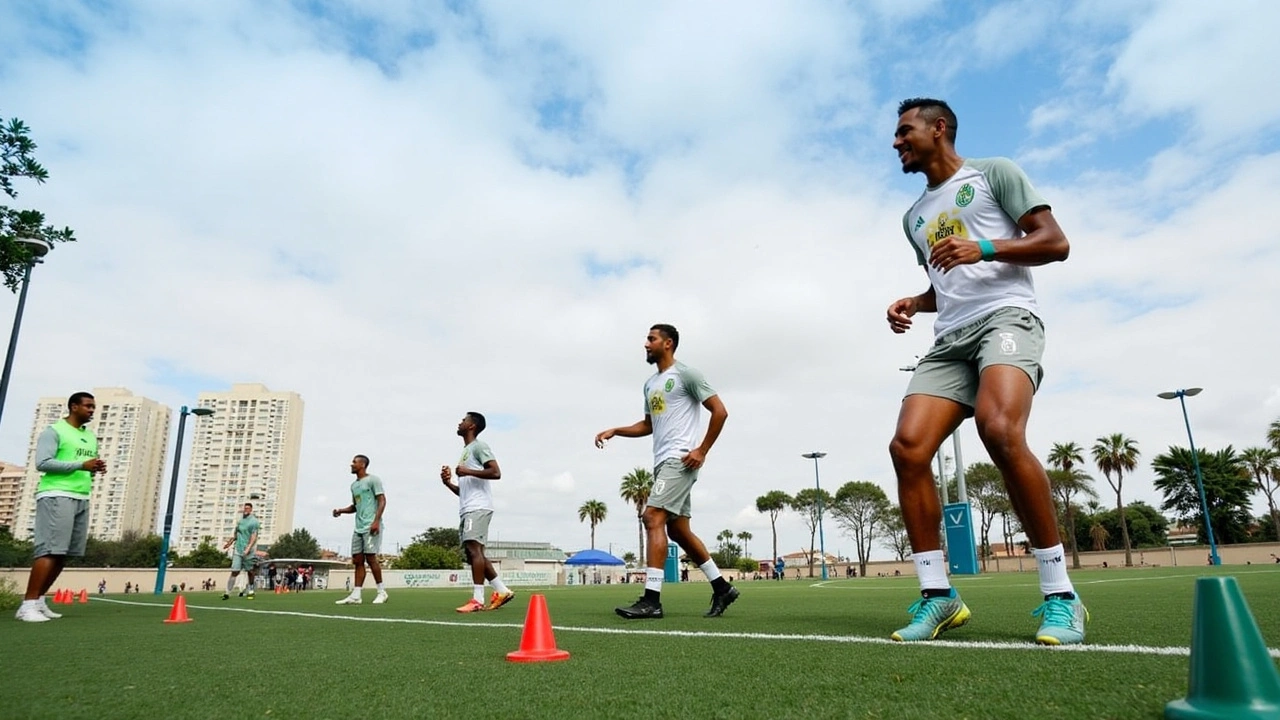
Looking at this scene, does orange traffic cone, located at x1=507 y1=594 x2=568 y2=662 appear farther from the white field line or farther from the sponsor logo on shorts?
the sponsor logo on shorts

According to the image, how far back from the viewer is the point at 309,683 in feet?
8.13

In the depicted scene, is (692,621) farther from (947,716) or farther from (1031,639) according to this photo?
(947,716)

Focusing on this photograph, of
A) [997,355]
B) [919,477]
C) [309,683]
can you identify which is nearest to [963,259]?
[997,355]

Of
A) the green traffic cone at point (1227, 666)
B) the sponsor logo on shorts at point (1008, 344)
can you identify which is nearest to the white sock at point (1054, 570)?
the sponsor logo on shorts at point (1008, 344)

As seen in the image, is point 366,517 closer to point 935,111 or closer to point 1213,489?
point 935,111

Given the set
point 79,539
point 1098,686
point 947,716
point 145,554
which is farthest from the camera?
point 145,554

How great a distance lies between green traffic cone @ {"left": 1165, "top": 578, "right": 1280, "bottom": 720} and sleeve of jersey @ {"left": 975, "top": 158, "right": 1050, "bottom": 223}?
2157 millimetres

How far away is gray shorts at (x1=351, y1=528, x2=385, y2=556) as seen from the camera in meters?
10.6

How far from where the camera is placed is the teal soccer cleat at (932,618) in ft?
10.2

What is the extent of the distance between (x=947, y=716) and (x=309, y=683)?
6.58ft

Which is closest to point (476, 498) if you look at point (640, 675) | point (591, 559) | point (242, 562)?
point (640, 675)

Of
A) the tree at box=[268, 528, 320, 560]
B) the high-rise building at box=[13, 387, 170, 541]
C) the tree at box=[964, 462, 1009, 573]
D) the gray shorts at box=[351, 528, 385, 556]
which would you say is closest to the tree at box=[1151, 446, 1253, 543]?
the tree at box=[964, 462, 1009, 573]

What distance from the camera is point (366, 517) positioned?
10672 millimetres

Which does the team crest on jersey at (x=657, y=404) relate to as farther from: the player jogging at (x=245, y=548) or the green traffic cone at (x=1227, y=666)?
the player jogging at (x=245, y=548)
